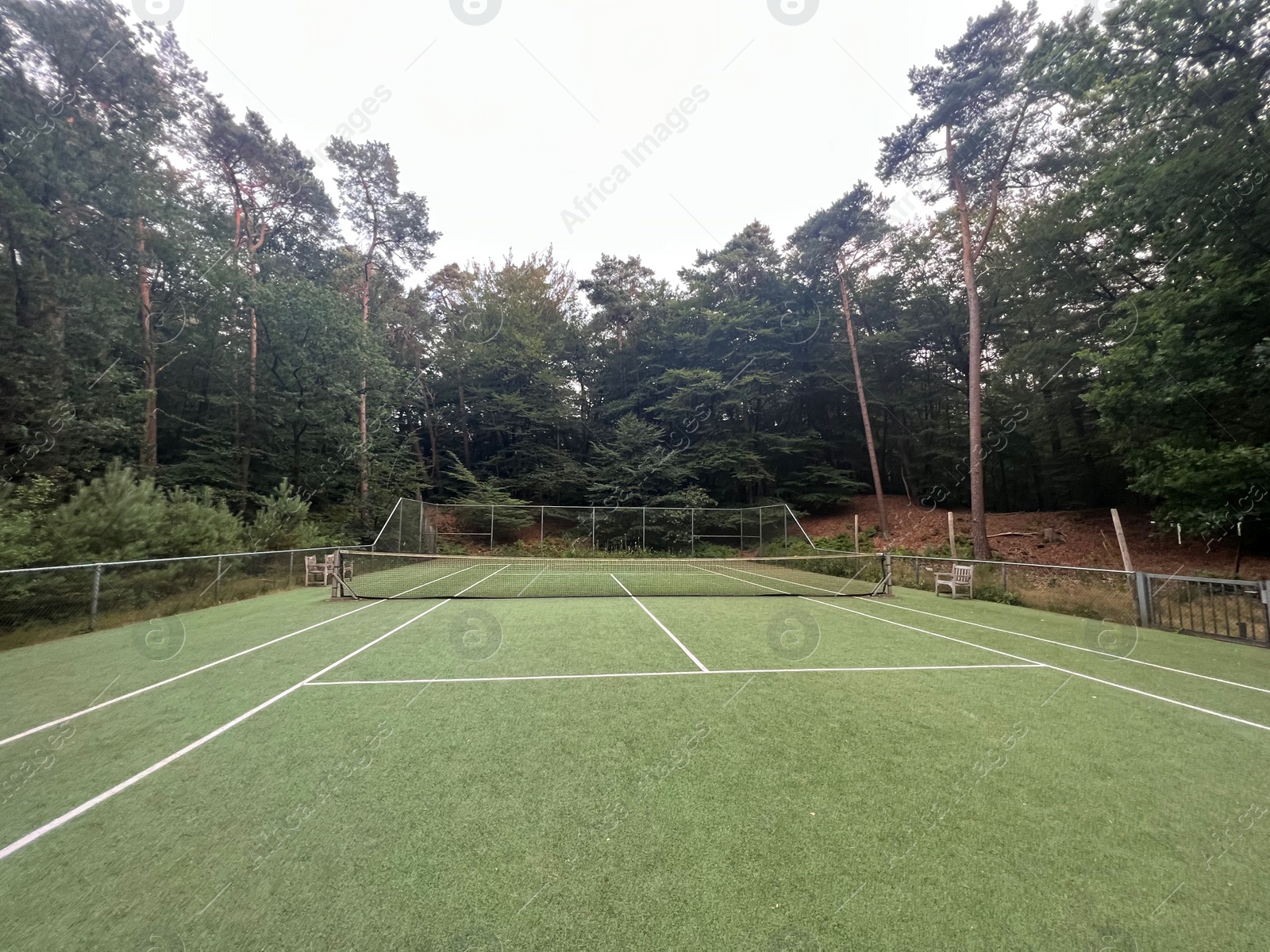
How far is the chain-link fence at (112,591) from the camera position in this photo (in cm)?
712

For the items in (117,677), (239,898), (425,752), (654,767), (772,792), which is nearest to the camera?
(239,898)

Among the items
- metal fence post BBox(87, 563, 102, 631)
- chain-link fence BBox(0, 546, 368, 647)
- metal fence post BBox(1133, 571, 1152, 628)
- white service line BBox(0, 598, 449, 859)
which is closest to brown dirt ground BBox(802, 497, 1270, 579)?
metal fence post BBox(1133, 571, 1152, 628)

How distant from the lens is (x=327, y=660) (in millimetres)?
6266

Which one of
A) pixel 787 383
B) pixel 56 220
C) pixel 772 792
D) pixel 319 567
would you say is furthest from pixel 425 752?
pixel 787 383

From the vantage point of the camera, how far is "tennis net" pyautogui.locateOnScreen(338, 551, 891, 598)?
12.6m

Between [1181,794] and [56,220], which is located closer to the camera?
[1181,794]

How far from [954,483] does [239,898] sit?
3316 centimetres

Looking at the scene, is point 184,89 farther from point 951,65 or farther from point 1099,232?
Result: point 1099,232

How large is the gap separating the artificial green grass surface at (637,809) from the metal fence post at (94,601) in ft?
8.18

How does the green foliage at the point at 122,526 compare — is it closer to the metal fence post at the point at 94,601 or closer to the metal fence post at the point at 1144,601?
the metal fence post at the point at 94,601

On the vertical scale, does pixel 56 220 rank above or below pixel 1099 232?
below

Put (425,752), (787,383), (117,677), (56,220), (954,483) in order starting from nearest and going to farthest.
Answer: (425,752)
(117,677)
(56,220)
(954,483)
(787,383)

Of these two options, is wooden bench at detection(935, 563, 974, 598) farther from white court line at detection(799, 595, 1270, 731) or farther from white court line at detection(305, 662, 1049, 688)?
white court line at detection(305, 662, 1049, 688)

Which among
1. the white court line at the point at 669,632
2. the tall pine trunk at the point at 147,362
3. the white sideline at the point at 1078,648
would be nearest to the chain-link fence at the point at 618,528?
the tall pine trunk at the point at 147,362
